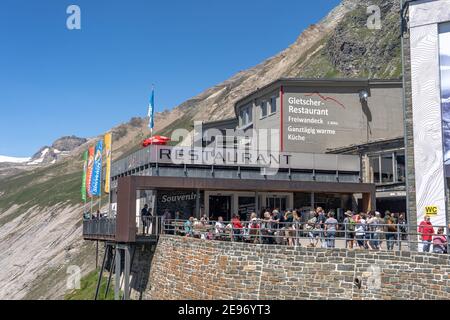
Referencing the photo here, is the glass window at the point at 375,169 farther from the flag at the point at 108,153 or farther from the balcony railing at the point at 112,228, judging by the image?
the flag at the point at 108,153

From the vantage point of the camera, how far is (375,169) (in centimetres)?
3105

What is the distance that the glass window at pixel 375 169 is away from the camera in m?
30.9

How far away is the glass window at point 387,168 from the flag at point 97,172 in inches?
653

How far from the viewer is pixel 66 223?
6925cm

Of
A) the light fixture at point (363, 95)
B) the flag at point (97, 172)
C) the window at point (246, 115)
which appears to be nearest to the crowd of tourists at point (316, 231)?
the flag at point (97, 172)

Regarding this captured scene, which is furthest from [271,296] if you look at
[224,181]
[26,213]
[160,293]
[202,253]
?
[26,213]

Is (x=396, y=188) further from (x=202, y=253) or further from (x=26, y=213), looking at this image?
(x=26, y=213)

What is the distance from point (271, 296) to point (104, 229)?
12.9m

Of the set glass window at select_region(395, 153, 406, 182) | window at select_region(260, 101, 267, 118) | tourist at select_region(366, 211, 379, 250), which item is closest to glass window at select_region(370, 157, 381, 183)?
glass window at select_region(395, 153, 406, 182)

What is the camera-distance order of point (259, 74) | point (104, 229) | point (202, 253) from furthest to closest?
point (259, 74) → point (104, 229) → point (202, 253)

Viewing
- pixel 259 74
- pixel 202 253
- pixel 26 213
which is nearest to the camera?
pixel 202 253

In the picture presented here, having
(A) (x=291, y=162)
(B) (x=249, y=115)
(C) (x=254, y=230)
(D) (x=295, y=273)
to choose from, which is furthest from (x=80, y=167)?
(D) (x=295, y=273)

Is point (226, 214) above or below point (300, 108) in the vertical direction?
below

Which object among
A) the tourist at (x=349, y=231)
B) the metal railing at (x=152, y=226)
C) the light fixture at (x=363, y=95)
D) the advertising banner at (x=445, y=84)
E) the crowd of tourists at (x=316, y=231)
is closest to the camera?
the tourist at (x=349, y=231)
